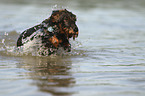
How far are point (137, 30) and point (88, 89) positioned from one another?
23.4ft

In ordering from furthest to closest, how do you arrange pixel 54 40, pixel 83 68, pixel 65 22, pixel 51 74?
pixel 54 40 < pixel 65 22 < pixel 83 68 < pixel 51 74

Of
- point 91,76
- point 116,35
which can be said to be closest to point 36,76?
point 91,76

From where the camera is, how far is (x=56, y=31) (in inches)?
236

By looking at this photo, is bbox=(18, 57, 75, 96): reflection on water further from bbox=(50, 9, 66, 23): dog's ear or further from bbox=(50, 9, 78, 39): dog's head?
bbox=(50, 9, 66, 23): dog's ear

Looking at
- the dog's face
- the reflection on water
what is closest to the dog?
the dog's face

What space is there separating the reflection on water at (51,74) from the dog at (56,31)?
1.00ft

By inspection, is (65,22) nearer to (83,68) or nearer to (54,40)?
(54,40)

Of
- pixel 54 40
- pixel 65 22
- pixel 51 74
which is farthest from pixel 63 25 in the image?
pixel 51 74

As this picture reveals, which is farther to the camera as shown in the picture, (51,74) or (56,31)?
(56,31)

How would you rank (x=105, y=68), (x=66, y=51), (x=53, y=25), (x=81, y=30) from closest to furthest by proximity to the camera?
(x=105, y=68)
(x=53, y=25)
(x=66, y=51)
(x=81, y=30)

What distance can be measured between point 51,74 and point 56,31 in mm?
1190

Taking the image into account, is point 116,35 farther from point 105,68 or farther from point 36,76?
point 36,76

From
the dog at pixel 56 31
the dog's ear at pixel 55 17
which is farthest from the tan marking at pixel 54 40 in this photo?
the dog's ear at pixel 55 17

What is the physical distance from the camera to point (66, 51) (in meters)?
6.44
